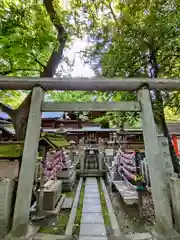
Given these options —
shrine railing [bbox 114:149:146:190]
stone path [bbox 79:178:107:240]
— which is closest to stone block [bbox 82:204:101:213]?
stone path [bbox 79:178:107:240]

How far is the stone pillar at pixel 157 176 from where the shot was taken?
3119mm

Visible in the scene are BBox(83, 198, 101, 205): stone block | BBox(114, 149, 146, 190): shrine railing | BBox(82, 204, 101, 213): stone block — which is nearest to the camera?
BBox(114, 149, 146, 190): shrine railing

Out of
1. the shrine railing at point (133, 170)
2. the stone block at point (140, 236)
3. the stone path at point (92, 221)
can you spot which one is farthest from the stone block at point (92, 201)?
the stone block at point (140, 236)

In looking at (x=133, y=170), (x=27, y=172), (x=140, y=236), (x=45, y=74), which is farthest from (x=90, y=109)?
(x=133, y=170)

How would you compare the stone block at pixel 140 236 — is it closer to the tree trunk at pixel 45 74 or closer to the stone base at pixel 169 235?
the stone base at pixel 169 235

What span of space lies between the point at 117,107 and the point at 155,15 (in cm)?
334

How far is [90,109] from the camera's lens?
3.74m

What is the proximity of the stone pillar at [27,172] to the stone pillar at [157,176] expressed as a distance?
2302mm

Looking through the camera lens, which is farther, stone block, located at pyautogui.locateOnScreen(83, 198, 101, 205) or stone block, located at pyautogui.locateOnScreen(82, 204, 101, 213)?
stone block, located at pyautogui.locateOnScreen(83, 198, 101, 205)

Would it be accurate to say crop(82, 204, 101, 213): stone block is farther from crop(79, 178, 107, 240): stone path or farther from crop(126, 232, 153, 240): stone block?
crop(126, 232, 153, 240): stone block

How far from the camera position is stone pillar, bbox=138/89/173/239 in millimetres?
3119

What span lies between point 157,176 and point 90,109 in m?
1.91

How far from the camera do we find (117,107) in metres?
3.79

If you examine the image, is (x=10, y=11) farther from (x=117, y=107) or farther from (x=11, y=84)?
(x=117, y=107)
